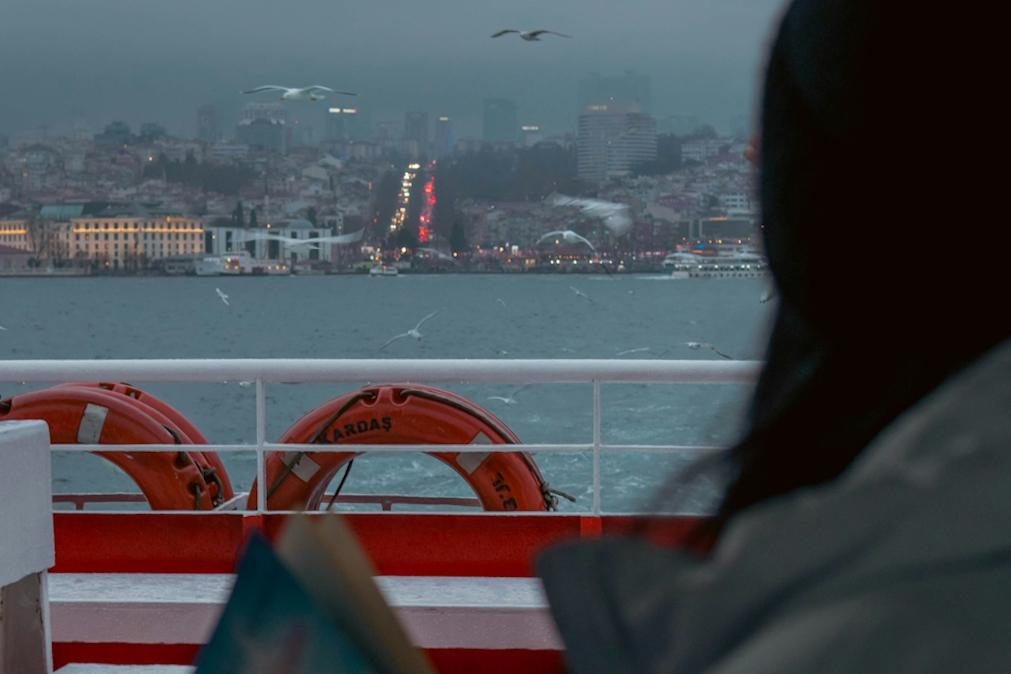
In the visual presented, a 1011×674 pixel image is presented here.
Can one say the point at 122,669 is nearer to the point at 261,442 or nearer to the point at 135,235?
the point at 261,442

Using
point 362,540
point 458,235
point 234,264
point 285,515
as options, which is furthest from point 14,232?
point 285,515

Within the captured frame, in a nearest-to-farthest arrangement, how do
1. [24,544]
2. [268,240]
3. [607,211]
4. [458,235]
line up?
[24,544], [607,211], [458,235], [268,240]

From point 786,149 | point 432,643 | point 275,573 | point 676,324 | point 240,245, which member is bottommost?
point 676,324

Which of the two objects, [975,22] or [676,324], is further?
[676,324]

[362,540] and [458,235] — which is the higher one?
[362,540]

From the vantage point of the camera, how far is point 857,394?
33 centimetres

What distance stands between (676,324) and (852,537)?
5447 cm

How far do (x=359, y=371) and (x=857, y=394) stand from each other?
364cm

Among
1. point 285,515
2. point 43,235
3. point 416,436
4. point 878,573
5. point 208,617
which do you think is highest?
point 878,573

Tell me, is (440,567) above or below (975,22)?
below

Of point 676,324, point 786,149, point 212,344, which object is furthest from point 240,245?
point 786,149

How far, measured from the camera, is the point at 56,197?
155ft

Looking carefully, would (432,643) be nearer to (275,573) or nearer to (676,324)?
(275,573)

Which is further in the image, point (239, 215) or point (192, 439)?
point (239, 215)
